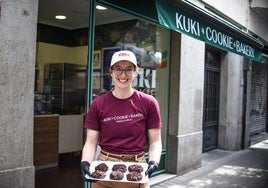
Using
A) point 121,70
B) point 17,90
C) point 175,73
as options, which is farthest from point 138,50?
point 121,70

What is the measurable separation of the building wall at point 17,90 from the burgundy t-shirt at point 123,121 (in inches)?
56.8

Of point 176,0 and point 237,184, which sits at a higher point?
point 176,0

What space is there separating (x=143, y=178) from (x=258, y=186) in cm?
519

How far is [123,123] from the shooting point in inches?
115

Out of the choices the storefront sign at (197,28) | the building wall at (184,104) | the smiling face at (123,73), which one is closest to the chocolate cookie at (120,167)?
the smiling face at (123,73)

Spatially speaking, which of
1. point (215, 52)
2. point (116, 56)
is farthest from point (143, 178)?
point (215, 52)

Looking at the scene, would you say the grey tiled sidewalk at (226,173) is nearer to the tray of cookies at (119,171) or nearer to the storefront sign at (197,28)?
the storefront sign at (197,28)

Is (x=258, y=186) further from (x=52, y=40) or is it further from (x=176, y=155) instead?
(x=52, y=40)

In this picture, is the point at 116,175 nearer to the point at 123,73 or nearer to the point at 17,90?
the point at 123,73

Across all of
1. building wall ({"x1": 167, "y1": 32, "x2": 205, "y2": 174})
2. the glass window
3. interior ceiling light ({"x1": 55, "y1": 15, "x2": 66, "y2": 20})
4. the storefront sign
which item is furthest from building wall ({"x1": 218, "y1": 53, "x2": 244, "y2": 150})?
interior ceiling light ({"x1": 55, "y1": 15, "x2": 66, "y2": 20})

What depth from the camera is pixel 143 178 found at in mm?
2744

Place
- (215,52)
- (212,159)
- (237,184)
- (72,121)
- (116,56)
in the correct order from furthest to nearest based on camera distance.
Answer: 1. (215,52)
2. (212,159)
3. (72,121)
4. (237,184)
5. (116,56)

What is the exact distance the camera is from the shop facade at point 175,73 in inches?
170

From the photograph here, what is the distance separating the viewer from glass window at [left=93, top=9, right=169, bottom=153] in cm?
646
